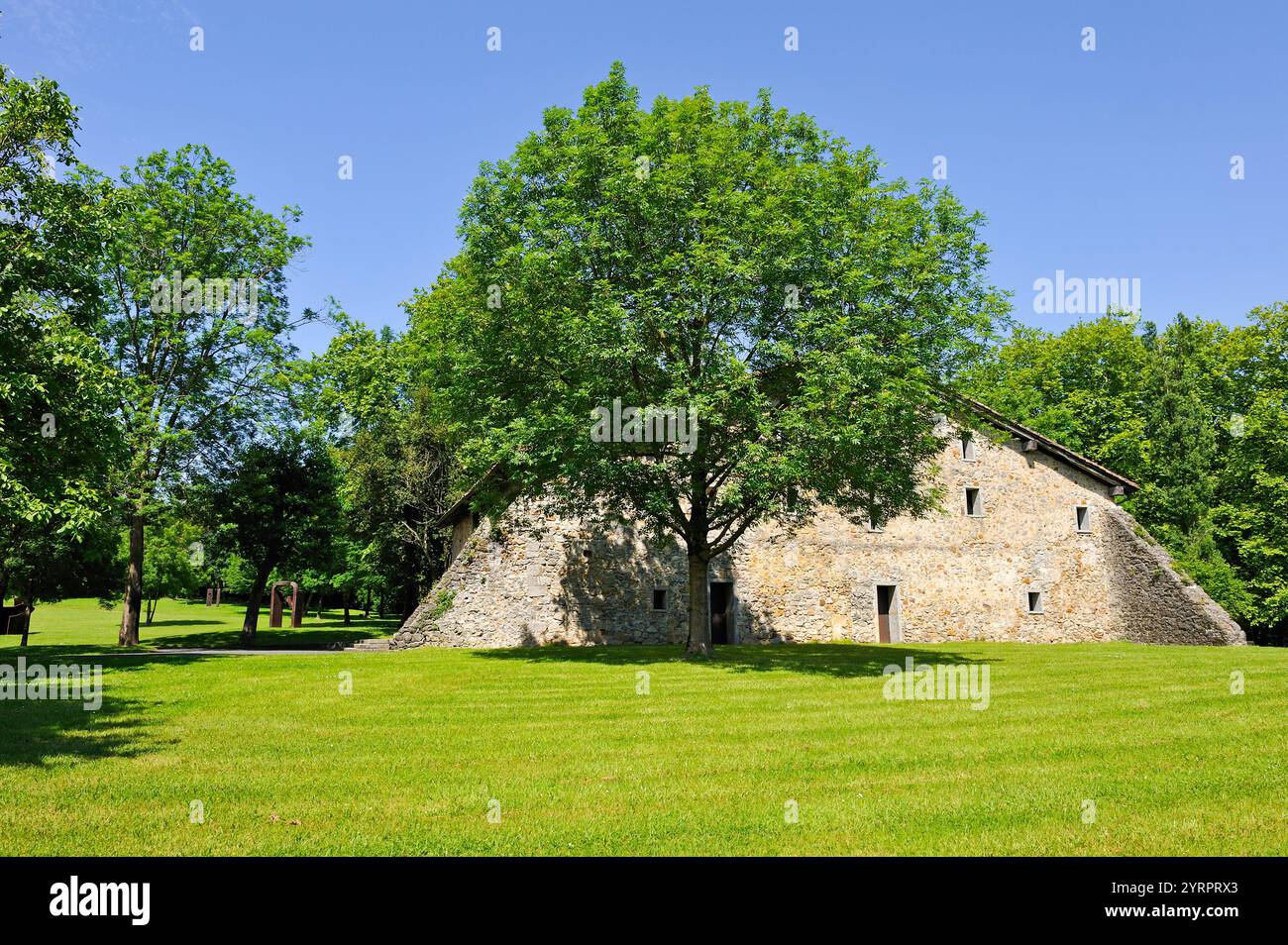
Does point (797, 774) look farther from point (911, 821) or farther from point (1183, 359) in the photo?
point (1183, 359)

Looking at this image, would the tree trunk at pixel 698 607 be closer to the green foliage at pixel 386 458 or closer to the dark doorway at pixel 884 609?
the dark doorway at pixel 884 609

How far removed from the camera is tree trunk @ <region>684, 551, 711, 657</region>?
70.3ft

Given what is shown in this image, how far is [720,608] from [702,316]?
12837mm

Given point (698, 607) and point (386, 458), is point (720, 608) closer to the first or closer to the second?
point (698, 607)

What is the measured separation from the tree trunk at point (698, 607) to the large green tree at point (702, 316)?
0.27 feet

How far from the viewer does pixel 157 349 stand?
27.2 m

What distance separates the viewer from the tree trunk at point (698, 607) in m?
21.4

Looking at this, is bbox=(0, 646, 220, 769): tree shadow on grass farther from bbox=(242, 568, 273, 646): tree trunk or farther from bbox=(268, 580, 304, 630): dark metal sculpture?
bbox=(268, 580, 304, 630): dark metal sculpture

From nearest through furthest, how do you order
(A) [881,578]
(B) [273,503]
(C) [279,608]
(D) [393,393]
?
(A) [881,578]
(B) [273,503]
(D) [393,393]
(C) [279,608]

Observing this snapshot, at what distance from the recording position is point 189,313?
87.6 ft

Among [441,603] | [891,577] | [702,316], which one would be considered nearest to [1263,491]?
[891,577]

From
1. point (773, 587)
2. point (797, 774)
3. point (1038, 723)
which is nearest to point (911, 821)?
point (797, 774)

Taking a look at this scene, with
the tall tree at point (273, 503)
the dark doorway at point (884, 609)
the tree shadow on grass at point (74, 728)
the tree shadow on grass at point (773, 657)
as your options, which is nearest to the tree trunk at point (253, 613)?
the tall tree at point (273, 503)

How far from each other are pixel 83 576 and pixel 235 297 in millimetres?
14185
